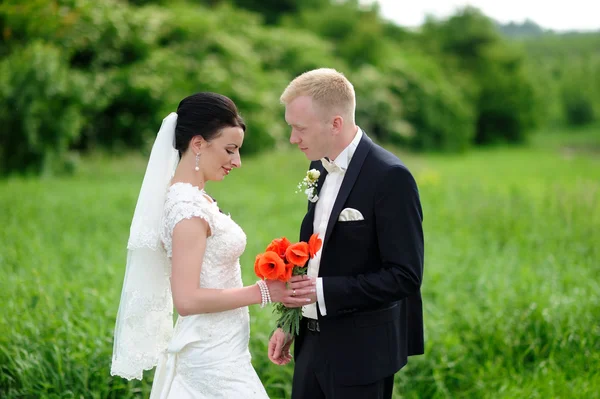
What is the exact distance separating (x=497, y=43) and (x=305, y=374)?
140ft

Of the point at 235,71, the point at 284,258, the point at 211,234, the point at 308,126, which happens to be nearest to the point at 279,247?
the point at 284,258

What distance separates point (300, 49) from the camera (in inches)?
1049

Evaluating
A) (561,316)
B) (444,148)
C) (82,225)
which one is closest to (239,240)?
(561,316)

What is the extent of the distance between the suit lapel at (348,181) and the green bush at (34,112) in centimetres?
1176

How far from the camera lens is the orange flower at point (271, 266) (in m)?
2.74

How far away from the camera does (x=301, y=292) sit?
286 centimetres

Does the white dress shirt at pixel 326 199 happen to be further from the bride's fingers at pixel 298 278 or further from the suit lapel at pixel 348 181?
the bride's fingers at pixel 298 278

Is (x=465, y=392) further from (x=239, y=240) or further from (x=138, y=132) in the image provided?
(x=138, y=132)

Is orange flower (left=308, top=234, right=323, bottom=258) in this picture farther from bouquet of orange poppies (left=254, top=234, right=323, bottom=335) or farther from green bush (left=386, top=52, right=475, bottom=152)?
green bush (left=386, top=52, right=475, bottom=152)

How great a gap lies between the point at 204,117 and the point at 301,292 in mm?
906

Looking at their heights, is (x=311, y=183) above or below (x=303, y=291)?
above

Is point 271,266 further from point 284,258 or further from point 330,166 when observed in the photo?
point 330,166

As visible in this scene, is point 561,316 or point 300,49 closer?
point 561,316

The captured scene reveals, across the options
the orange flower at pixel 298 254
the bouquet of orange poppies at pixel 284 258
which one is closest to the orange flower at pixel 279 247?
the bouquet of orange poppies at pixel 284 258
